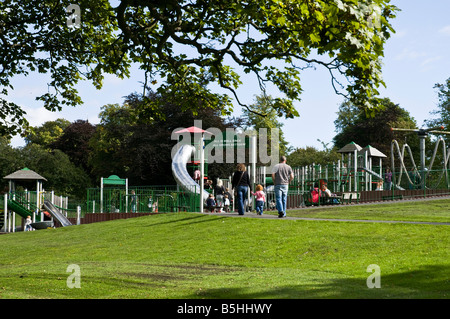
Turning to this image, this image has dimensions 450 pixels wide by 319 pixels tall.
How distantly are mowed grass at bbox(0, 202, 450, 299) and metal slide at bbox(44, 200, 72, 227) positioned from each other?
41.5ft

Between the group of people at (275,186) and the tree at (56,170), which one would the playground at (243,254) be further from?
the tree at (56,170)

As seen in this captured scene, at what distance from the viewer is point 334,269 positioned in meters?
11.8

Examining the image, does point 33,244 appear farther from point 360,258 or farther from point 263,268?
point 360,258

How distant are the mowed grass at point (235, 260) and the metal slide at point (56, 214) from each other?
1265 cm

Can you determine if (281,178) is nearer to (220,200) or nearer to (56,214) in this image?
(220,200)

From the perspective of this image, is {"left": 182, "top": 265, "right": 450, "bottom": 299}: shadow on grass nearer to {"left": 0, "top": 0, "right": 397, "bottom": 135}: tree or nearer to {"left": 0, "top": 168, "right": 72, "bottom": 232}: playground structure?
{"left": 0, "top": 0, "right": 397, "bottom": 135}: tree

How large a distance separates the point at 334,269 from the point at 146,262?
496cm

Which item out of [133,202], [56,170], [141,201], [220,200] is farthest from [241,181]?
[56,170]

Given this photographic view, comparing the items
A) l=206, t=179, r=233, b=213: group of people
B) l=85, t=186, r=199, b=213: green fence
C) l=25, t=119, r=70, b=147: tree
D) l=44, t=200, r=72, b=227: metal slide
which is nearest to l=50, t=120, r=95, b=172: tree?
l=25, t=119, r=70, b=147: tree

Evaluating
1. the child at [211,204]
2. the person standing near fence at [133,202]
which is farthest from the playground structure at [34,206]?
the child at [211,204]

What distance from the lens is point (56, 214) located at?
116ft

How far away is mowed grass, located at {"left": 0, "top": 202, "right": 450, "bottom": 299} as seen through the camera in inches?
367

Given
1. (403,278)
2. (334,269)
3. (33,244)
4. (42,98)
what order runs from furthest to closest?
(33,244)
(42,98)
(334,269)
(403,278)
